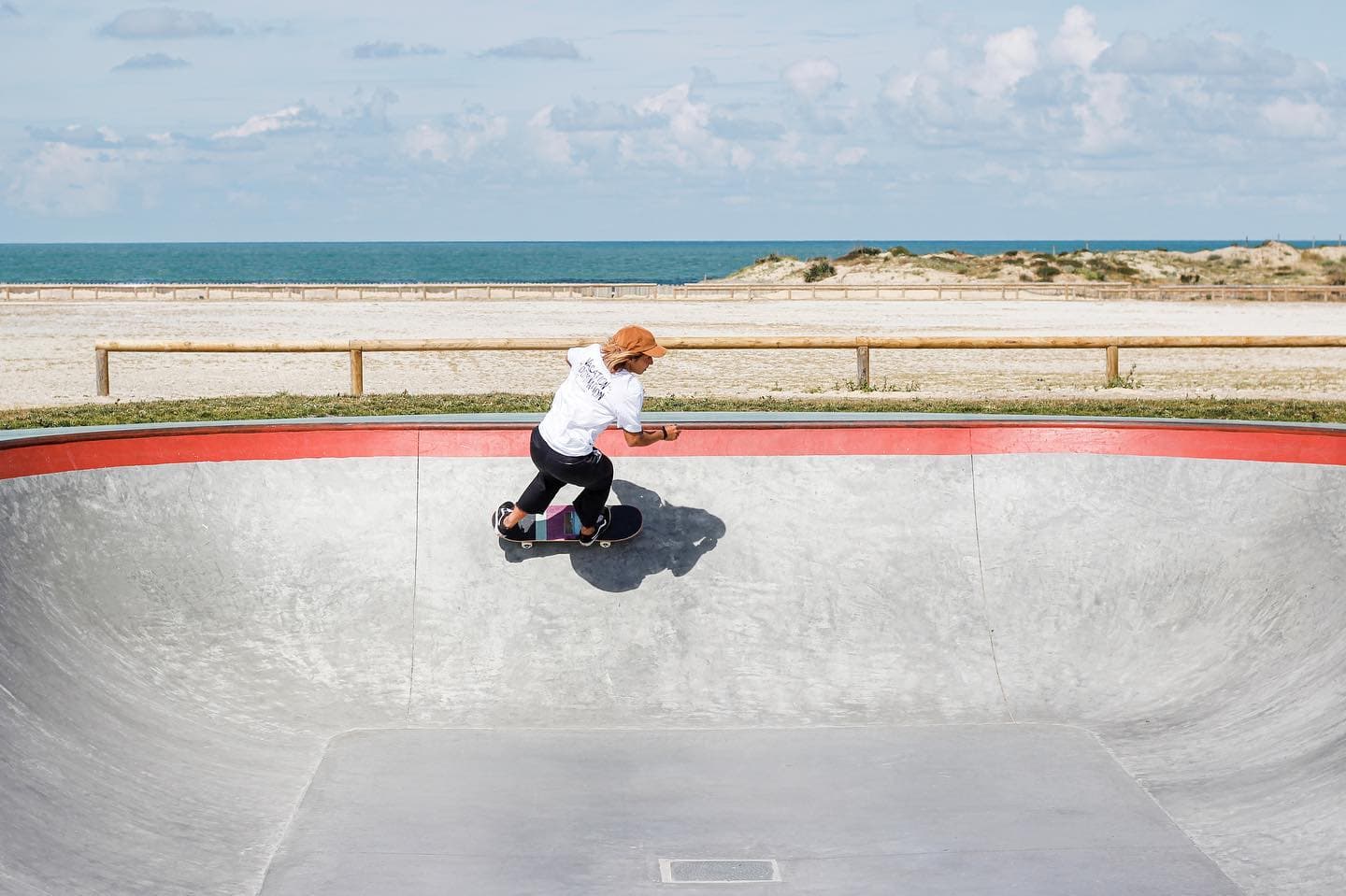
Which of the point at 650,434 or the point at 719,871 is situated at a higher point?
the point at 650,434

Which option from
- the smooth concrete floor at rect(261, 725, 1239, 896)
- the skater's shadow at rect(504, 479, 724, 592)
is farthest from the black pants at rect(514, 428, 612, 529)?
the smooth concrete floor at rect(261, 725, 1239, 896)

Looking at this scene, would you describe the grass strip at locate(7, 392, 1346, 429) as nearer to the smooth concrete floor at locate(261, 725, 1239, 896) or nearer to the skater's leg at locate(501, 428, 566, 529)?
the skater's leg at locate(501, 428, 566, 529)

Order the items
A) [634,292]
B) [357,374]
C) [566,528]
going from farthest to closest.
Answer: [634,292] → [357,374] → [566,528]

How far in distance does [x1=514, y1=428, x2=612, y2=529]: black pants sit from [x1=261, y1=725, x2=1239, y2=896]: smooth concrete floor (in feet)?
3.74

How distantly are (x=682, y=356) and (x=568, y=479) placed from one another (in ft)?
57.4

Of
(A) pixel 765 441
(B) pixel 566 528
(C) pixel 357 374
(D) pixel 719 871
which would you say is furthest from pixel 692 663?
(C) pixel 357 374

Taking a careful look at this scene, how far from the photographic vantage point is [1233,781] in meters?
5.64

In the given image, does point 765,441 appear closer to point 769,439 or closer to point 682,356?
point 769,439

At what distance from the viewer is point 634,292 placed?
52188 millimetres

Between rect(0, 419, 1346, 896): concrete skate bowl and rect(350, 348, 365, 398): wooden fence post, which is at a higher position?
rect(350, 348, 365, 398): wooden fence post

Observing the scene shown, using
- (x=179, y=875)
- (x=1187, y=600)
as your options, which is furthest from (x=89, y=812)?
(x=1187, y=600)

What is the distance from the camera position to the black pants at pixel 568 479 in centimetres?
652

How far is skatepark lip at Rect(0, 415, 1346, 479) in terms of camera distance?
24.4 feet

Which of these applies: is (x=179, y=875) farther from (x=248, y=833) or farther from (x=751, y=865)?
(x=751, y=865)
